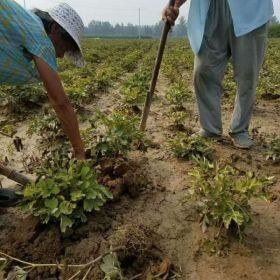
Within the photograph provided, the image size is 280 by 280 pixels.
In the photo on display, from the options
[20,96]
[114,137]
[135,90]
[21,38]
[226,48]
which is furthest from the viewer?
[135,90]

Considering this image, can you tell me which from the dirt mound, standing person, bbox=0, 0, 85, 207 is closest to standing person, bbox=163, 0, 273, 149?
the dirt mound

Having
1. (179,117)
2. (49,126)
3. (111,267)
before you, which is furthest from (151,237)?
(179,117)

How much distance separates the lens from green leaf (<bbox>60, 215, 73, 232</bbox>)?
8.22ft

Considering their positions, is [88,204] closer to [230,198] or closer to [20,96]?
[230,198]

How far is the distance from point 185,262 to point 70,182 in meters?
0.87

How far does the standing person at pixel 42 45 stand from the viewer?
2521 millimetres

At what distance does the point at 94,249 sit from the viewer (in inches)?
98.3

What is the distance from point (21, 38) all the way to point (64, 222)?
1153mm

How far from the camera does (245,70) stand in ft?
13.5

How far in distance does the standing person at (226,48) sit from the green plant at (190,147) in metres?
0.51

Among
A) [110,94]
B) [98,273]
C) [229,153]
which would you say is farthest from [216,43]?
[110,94]

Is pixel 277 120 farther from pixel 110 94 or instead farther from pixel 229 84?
Answer: pixel 110 94

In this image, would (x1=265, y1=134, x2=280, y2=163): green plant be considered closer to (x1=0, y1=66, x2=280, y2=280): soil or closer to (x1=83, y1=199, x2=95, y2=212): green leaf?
(x1=0, y1=66, x2=280, y2=280): soil

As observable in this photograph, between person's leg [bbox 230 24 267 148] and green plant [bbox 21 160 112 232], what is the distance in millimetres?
2134
